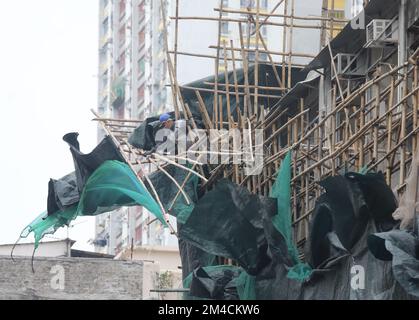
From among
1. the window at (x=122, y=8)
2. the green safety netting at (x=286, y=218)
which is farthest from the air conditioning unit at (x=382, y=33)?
the window at (x=122, y=8)

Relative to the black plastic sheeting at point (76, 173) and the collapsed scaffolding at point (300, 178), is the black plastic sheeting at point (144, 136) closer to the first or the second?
the collapsed scaffolding at point (300, 178)

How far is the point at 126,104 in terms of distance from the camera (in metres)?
56.2

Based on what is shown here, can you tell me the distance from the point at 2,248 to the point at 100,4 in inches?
1481

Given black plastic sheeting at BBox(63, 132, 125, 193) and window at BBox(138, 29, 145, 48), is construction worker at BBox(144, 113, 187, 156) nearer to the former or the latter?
black plastic sheeting at BBox(63, 132, 125, 193)

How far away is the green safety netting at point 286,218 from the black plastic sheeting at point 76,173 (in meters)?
2.61

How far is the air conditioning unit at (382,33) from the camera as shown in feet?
49.3

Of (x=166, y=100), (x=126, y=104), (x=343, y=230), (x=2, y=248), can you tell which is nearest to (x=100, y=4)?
(x=126, y=104)

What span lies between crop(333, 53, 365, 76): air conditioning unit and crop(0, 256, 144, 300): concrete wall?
5.69 m

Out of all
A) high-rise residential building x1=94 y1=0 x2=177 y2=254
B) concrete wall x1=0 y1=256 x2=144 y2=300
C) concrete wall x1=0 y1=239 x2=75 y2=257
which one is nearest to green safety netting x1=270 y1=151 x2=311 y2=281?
concrete wall x1=0 y1=256 x2=144 y2=300

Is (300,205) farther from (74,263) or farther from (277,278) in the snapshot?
(74,263)

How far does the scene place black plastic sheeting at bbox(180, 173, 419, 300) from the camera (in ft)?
38.8

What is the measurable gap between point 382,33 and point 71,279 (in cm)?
743
